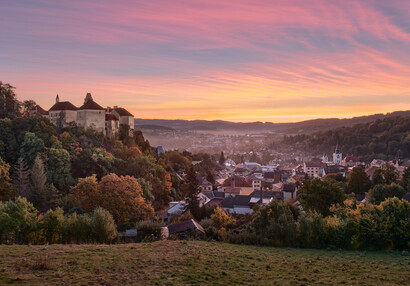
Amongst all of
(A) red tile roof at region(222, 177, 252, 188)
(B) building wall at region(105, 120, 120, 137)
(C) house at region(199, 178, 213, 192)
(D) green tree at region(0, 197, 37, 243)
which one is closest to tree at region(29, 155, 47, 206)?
(D) green tree at region(0, 197, 37, 243)

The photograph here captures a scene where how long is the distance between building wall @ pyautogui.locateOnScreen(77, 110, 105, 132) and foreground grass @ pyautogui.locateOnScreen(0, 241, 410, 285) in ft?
141

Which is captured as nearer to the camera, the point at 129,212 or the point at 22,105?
the point at 129,212

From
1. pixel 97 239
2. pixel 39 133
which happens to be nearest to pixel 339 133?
pixel 39 133

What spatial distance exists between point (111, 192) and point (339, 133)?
17653 centimetres

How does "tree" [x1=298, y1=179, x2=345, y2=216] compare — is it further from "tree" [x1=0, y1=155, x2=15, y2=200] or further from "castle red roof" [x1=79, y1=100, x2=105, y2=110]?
"castle red roof" [x1=79, y1=100, x2=105, y2=110]

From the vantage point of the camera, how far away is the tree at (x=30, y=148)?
46562 mm

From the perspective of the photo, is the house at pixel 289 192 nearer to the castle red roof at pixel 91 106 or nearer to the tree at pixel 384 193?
the tree at pixel 384 193

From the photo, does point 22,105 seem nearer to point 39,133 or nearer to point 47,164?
point 39,133

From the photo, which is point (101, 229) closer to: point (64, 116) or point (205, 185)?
point (64, 116)

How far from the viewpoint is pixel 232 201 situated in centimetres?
5166

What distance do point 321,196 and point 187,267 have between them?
→ 2386 cm

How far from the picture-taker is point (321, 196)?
3547 cm

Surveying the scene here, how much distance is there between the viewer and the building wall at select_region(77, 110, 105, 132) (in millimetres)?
58688

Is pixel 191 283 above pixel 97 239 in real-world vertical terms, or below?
above
